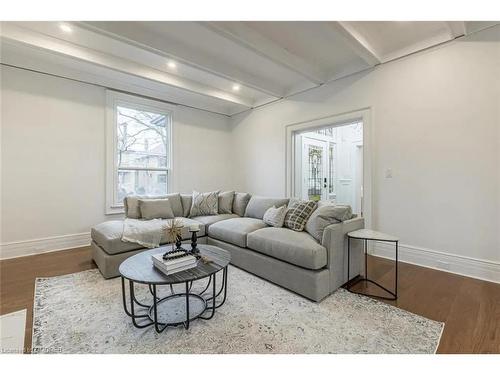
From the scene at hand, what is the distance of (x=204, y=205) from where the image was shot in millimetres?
3924

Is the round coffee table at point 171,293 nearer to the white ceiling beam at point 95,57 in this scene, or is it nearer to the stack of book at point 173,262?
the stack of book at point 173,262

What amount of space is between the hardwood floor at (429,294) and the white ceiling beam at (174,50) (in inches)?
106

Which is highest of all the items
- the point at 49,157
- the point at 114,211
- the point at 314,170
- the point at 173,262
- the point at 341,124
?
the point at 341,124

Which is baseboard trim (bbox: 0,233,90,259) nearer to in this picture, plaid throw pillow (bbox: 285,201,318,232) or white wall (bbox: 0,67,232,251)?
white wall (bbox: 0,67,232,251)

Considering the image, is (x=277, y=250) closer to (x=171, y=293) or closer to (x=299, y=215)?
(x=299, y=215)

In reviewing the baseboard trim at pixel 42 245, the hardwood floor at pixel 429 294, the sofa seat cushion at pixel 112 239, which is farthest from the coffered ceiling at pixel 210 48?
the hardwood floor at pixel 429 294

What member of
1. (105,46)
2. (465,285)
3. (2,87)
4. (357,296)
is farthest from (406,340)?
(2,87)

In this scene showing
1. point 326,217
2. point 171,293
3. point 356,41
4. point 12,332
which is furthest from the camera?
point 356,41

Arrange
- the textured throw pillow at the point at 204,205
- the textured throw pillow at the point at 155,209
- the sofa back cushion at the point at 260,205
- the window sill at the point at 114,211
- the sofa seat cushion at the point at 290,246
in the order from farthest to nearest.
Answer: the window sill at the point at 114,211 < the textured throw pillow at the point at 204,205 < the textured throw pillow at the point at 155,209 < the sofa back cushion at the point at 260,205 < the sofa seat cushion at the point at 290,246

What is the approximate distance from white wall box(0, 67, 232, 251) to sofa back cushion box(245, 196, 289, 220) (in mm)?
2526

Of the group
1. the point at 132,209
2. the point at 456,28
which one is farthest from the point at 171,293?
the point at 456,28

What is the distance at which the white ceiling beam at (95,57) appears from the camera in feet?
8.69

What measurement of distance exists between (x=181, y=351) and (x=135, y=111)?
4.19 metres

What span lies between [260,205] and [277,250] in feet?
4.05
